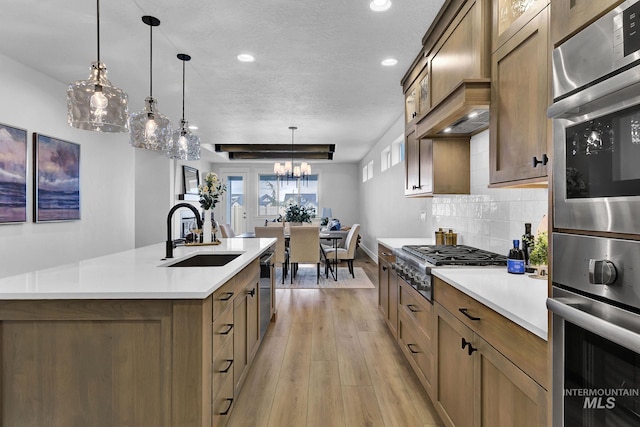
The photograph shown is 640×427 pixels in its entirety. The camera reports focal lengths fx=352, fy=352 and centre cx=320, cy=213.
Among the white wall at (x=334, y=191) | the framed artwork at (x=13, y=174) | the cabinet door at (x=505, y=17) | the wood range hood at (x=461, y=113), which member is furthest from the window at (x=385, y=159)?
the framed artwork at (x=13, y=174)

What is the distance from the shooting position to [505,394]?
1.27 m

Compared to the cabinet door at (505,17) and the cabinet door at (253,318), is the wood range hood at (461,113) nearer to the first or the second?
the cabinet door at (505,17)

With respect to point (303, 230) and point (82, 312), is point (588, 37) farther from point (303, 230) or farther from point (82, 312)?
point (303, 230)

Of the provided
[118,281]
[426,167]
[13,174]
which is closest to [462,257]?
[426,167]

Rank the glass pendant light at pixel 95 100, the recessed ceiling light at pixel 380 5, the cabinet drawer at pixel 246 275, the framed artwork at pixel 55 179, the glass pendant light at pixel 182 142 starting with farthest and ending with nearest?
1. the framed artwork at pixel 55 179
2. the glass pendant light at pixel 182 142
3. the recessed ceiling light at pixel 380 5
4. the cabinet drawer at pixel 246 275
5. the glass pendant light at pixel 95 100

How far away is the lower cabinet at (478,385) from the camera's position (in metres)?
1.14

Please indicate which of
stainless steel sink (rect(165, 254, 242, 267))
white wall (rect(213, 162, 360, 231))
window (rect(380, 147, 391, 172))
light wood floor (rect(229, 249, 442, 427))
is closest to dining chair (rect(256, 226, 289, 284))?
light wood floor (rect(229, 249, 442, 427))

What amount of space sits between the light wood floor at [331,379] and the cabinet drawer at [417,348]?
0.54ft

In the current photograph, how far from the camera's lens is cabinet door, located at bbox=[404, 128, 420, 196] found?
3.20 meters

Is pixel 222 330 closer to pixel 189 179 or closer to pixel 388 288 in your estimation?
pixel 388 288

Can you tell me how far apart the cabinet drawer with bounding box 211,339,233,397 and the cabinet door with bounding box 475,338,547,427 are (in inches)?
46.0

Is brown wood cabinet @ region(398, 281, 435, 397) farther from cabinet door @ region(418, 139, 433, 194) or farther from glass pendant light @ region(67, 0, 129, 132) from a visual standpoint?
glass pendant light @ region(67, 0, 129, 132)

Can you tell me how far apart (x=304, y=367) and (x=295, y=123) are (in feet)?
13.3

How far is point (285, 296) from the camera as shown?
16.0 ft
